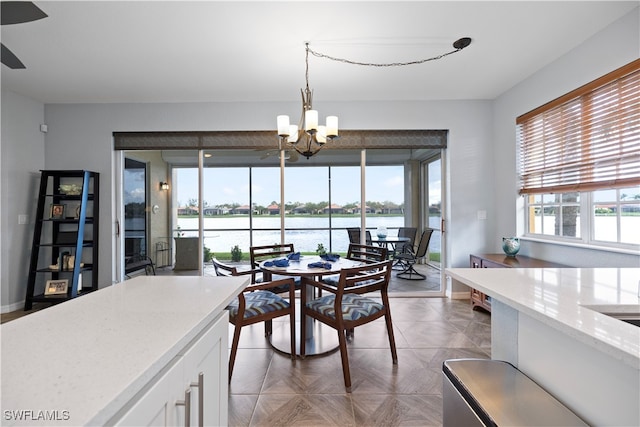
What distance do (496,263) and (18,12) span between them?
4172mm

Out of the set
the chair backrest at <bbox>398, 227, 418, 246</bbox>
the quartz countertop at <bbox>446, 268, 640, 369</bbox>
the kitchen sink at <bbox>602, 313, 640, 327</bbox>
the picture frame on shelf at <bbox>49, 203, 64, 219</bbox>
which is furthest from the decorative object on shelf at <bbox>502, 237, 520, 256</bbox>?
the picture frame on shelf at <bbox>49, 203, 64, 219</bbox>

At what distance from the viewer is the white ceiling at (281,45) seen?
2266 millimetres

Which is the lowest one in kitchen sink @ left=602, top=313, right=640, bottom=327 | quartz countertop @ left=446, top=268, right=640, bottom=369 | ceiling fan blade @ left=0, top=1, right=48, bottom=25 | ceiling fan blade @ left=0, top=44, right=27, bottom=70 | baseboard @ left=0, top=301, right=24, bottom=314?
baseboard @ left=0, top=301, right=24, bottom=314

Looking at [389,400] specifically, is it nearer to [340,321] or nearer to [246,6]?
[340,321]

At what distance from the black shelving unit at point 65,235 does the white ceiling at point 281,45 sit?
114 cm

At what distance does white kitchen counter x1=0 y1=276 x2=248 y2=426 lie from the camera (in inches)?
18.8

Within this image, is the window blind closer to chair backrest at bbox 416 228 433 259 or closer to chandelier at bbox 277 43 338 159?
chair backrest at bbox 416 228 433 259

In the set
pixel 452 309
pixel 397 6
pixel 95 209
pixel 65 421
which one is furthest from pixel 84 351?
pixel 95 209

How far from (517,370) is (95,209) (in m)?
4.77

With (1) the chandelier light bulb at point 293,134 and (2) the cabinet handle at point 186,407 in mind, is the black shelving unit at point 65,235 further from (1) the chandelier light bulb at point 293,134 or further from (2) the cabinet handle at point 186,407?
(2) the cabinet handle at point 186,407

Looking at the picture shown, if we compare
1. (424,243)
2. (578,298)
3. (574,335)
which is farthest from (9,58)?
(424,243)

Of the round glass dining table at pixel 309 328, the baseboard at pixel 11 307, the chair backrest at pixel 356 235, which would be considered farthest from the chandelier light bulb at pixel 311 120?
the baseboard at pixel 11 307

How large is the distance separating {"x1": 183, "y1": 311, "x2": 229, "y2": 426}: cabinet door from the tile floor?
0.88 meters

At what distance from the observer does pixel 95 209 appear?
396 cm
